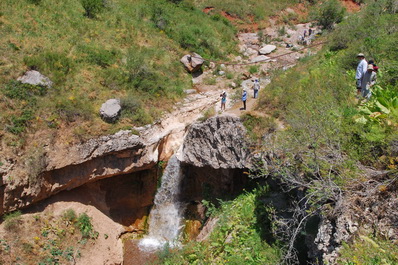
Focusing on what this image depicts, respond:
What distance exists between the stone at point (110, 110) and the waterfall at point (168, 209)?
2914mm

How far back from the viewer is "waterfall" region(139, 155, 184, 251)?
1252cm

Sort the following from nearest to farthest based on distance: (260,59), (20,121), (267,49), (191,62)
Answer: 1. (20,121)
2. (191,62)
3. (260,59)
4. (267,49)

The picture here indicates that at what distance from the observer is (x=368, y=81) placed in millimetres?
8578

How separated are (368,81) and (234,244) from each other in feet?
20.3

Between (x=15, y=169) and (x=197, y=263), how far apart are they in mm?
Result: 6567

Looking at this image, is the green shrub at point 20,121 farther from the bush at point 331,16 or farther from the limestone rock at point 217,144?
the bush at point 331,16

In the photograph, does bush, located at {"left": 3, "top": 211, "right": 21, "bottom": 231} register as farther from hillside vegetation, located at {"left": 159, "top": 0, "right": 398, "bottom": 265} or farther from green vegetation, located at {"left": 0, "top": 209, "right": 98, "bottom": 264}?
hillside vegetation, located at {"left": 159, "top": 0, "right": 398, "bottom": 265}

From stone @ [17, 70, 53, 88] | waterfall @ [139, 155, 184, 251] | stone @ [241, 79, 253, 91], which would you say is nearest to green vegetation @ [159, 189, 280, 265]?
waterfall @ [139, 155, 184, 251]

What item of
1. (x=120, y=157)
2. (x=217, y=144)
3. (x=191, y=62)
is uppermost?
(x=191, y=62)

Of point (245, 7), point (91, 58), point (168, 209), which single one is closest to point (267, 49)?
point (245, 7)

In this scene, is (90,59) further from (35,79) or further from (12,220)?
(12,220)

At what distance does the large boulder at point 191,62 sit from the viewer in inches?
693

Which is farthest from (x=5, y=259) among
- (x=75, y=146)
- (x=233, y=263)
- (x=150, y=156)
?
(x=233, y=263)

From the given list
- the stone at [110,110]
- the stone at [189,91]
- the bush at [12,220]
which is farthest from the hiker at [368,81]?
the bush at [12,220]
